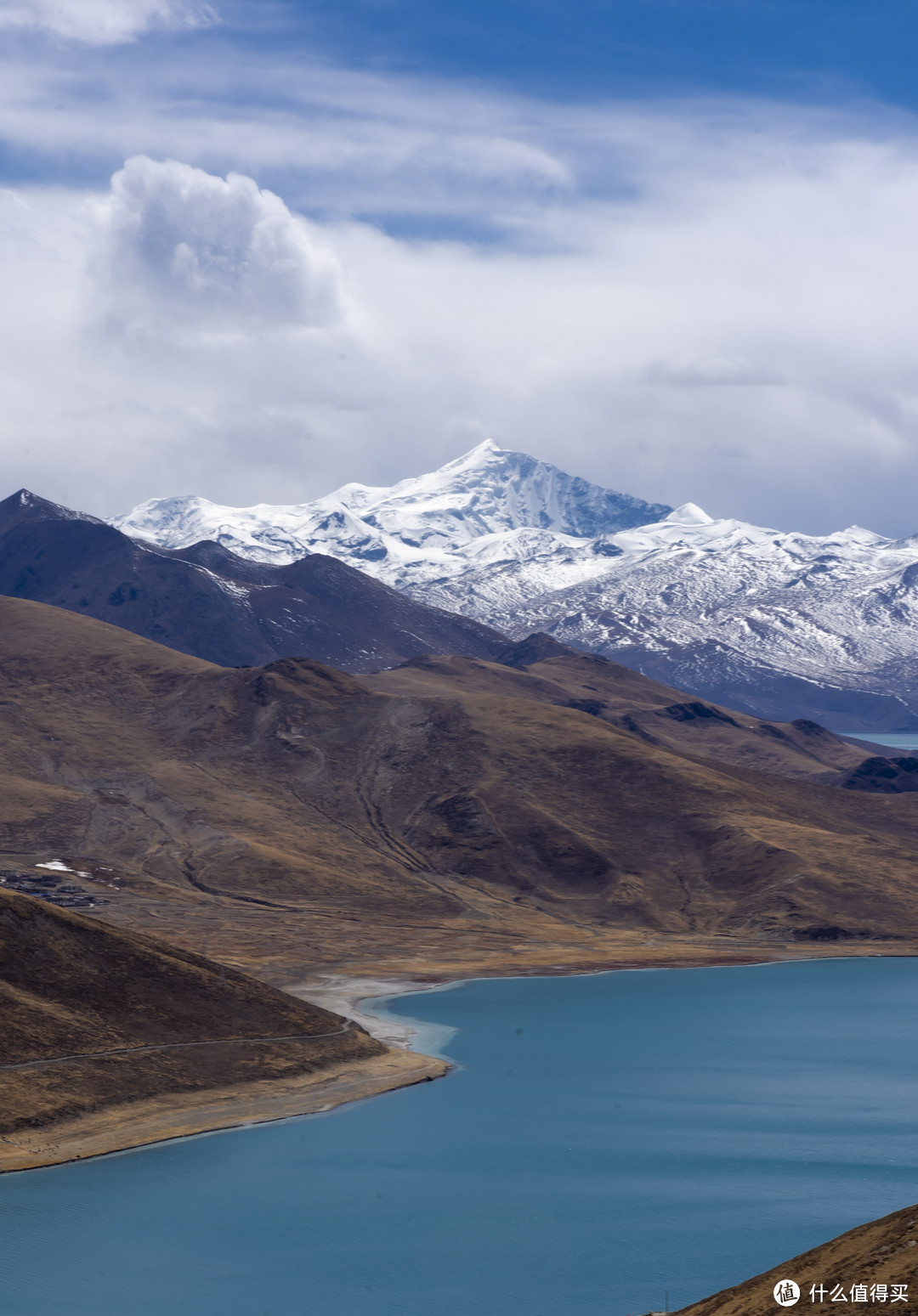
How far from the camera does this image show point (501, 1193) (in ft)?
235

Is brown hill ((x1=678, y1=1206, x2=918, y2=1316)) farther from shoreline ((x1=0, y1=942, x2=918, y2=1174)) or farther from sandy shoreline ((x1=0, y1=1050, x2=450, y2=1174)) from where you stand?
shoreline ((x1=0, y1=942, x2=918, y2=1174))

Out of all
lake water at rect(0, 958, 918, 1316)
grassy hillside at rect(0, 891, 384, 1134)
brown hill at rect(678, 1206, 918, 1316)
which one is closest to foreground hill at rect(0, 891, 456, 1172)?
grassy hillside at rect(0, 891, 384, 1134)

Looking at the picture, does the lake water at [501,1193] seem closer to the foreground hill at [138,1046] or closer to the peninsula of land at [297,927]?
the foreground hill at [138,1046]

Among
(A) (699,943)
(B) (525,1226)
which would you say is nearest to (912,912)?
(A) (699,943)

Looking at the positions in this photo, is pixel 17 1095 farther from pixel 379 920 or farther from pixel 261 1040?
pixel 379 920

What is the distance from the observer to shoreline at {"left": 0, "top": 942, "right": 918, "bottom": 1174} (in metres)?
73.4

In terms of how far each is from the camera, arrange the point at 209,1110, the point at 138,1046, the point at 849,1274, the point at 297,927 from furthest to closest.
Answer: the point at 297,927, the point at 138,1046, the point at 209,1110, the point at 849,1274

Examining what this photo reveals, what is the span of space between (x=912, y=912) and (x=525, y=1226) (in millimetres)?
117062

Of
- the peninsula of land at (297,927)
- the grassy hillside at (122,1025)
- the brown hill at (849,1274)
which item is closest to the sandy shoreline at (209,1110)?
the peninsula of land at (297,927)

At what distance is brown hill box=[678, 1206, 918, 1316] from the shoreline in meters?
43.3

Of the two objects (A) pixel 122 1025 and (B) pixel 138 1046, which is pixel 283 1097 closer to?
(B) pixel 138 1046

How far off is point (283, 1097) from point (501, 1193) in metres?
20.1

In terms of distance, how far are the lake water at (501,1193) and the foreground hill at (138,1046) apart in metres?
3.35

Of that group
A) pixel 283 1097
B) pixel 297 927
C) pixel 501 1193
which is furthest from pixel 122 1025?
pixel 297 927
